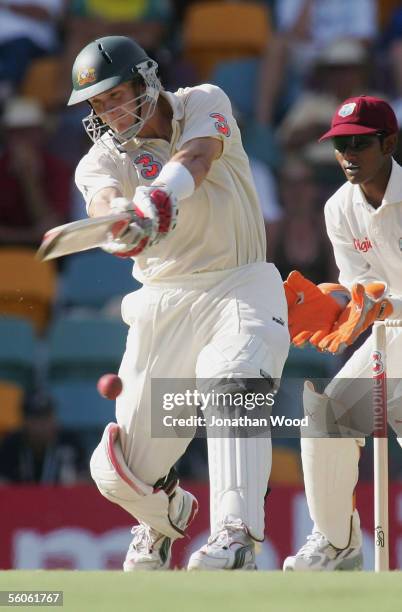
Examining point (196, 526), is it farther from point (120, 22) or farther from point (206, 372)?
point (120, 22)

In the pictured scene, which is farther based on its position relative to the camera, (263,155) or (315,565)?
(263,155)

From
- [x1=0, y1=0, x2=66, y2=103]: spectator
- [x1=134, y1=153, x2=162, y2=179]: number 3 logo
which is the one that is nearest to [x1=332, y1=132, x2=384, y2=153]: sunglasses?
[x1=134, y1=153, x2=162, y2=179]: number 3 logo

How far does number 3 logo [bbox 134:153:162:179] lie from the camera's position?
4930mm

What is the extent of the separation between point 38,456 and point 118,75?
11.6 feet

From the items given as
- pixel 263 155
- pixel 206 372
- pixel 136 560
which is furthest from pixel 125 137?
pixel 263 155

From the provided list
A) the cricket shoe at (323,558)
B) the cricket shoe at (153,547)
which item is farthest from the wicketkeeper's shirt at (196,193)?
the cricket shoe at (323,558)

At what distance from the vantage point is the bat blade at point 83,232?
4348 millimetres

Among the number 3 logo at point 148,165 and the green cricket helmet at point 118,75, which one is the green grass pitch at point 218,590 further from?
the green cricket helmet at point 118,75

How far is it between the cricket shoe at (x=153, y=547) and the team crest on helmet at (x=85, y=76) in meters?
1.47

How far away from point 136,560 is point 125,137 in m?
1.48

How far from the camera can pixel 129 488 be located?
492cm

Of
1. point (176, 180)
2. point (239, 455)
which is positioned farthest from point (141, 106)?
point (239, 455)

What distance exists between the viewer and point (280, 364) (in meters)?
4.82

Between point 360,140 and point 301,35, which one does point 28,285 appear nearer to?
point 301,35
